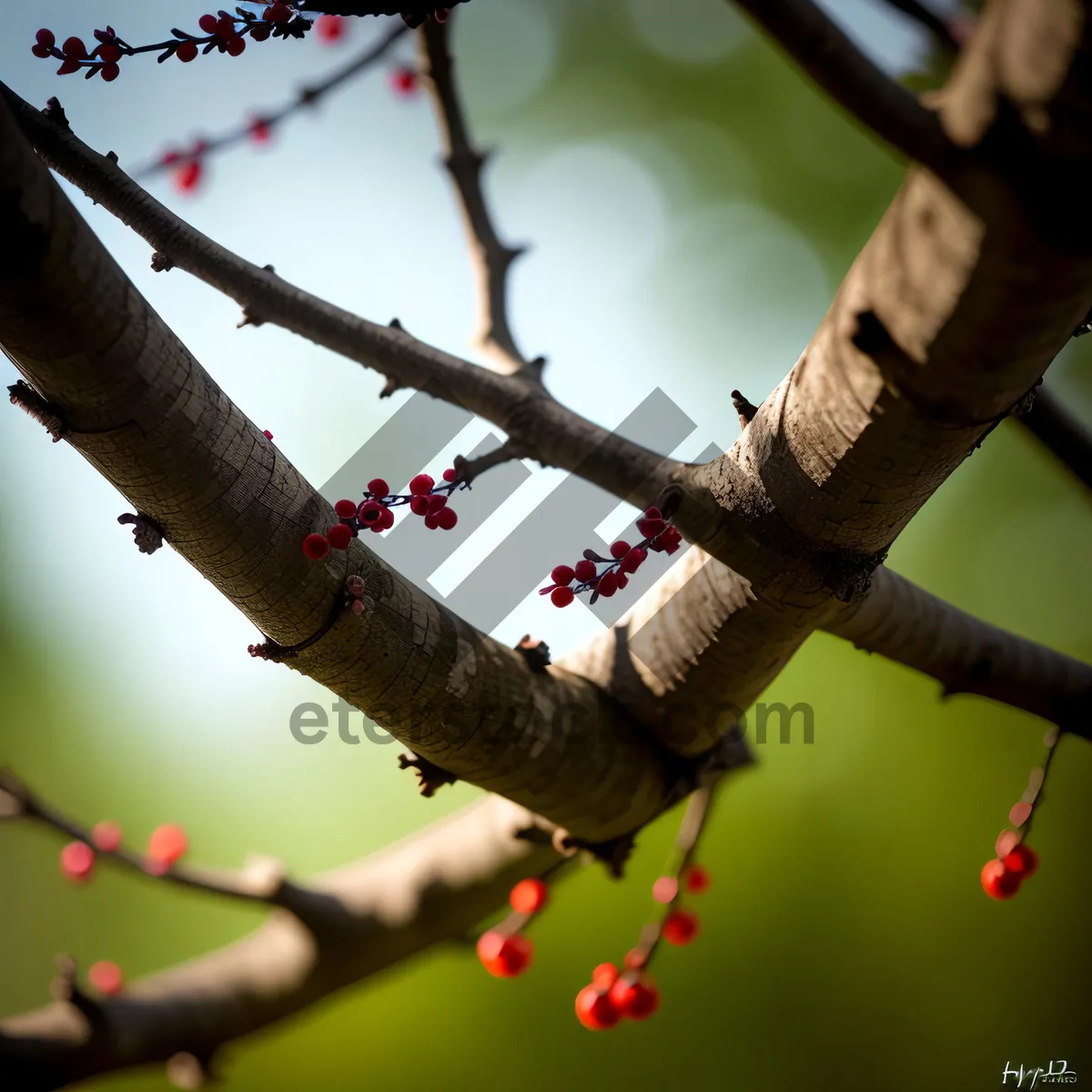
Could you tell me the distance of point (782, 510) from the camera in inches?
25.9

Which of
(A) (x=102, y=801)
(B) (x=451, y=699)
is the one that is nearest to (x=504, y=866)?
(B) (x=451, y=699)

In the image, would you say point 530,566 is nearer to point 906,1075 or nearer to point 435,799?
point 435,799

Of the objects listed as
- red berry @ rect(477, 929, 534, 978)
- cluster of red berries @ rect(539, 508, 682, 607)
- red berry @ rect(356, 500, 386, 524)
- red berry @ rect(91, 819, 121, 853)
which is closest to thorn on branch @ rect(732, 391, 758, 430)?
cluster of red berries @ rect(539, 508, 682, 607)

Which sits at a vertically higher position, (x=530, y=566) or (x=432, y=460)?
(x=432, y=460)

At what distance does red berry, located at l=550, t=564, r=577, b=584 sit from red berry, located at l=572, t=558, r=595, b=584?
0.02 m

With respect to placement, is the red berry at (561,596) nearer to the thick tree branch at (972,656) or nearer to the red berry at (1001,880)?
the thick tree branch at (972,656)

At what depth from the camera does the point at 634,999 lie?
39.0 inches

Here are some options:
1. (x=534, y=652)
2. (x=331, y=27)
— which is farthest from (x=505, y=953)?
(x=331, y=27)

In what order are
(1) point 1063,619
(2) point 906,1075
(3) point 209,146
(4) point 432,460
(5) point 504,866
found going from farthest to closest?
1. (1) point 1063,619
2. (2) point 906,1075
3. (4) point 432,460
4. (3) point 209,146
5. (5) point 504,866

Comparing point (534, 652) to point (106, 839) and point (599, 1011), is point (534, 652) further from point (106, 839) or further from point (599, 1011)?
point (106, 839)

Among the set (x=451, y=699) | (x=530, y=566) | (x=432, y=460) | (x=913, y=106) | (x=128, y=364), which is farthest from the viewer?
(x=432, y=460)

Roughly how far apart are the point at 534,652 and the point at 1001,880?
25.0 inches

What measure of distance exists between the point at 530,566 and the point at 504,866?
0.61 m

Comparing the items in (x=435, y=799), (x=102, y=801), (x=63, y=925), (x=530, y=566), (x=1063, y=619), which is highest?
(x=1063, y=619)
